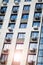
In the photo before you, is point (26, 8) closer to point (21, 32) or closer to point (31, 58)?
point (21, 32)

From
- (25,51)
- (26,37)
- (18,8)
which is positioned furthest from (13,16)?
(25,51)

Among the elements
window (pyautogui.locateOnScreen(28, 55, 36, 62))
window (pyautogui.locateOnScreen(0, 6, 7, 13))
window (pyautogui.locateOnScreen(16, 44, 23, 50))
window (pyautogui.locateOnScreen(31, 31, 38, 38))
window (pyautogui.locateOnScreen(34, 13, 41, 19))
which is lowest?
window (pyautogui.locateOnScreen(28, 55, 36, 62))

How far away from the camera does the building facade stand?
1324 inches

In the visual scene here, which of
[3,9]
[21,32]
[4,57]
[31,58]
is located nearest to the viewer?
[31,58]

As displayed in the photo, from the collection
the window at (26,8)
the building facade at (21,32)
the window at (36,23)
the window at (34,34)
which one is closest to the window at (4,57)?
the building facade at (21,32)

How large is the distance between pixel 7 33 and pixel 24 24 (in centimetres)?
326

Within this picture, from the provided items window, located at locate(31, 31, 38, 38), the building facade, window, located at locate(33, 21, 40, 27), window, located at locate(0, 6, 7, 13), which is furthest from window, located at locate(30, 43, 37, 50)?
window, located at locate(0, 6, 7, 13)

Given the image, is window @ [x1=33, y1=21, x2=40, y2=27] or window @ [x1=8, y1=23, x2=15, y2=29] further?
window @ [x1=8, y1=23, x2=15, y2=29]

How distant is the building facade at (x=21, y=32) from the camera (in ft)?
110

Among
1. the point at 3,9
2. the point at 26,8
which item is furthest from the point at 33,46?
the point at 3,9

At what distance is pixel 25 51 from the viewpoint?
1335 inches

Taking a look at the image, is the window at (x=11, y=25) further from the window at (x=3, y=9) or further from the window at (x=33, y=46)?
the window at (x=33, y=46)

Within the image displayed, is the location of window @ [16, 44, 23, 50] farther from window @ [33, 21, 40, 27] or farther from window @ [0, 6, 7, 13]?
window @ [0, 6, 7, 13]

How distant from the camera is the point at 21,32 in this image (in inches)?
1432
